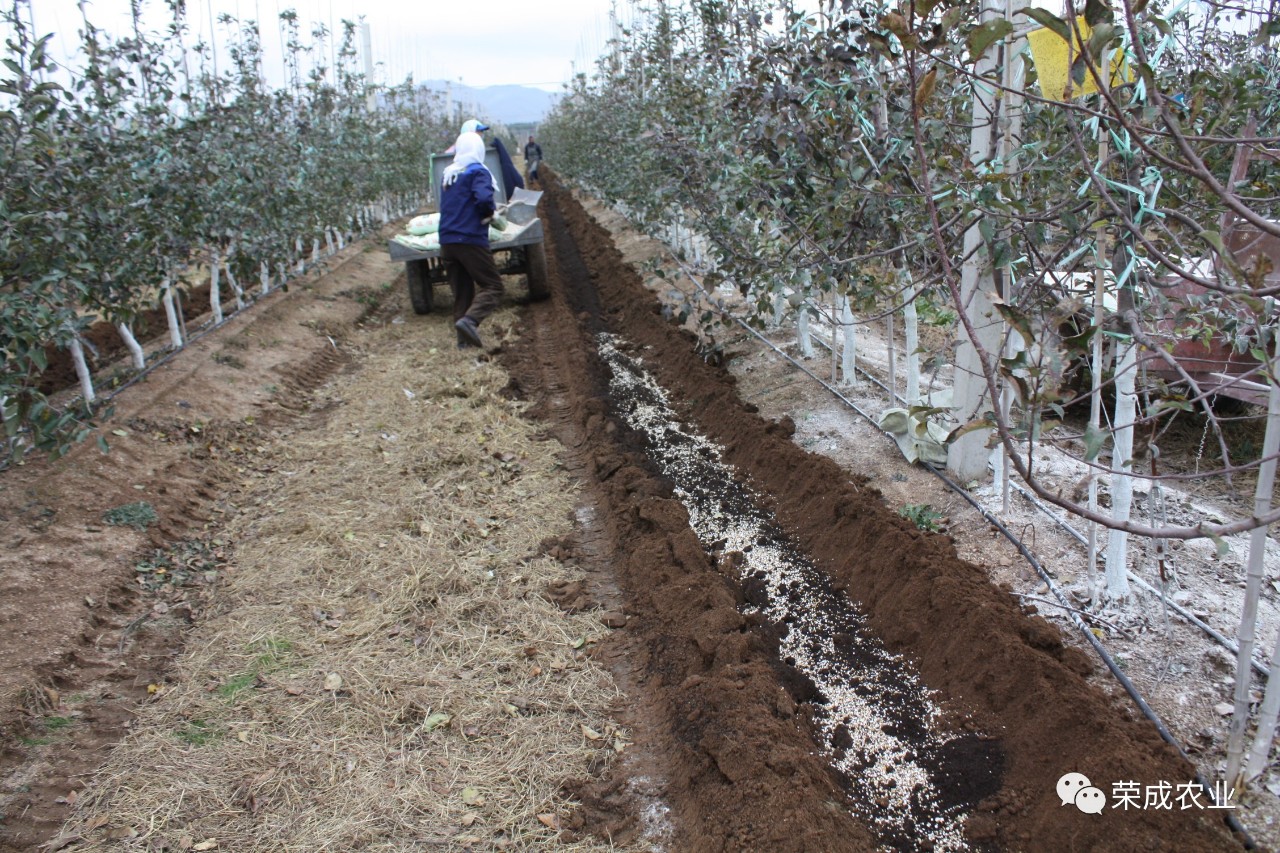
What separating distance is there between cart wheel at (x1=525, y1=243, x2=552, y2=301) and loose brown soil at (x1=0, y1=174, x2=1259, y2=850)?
14.3ft

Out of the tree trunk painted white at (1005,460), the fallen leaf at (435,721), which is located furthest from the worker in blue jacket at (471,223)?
the fallen leaf at (435,721)

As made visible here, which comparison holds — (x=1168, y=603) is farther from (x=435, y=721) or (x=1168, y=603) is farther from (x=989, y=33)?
(x=435, y=721)

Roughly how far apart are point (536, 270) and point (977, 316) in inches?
275

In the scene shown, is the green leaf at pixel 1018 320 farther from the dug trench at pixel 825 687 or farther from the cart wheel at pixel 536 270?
the cart wheel at pixel 536 270

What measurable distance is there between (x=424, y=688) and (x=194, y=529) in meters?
2.35

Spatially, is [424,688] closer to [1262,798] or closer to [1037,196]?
[1262,798]

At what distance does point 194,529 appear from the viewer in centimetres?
489

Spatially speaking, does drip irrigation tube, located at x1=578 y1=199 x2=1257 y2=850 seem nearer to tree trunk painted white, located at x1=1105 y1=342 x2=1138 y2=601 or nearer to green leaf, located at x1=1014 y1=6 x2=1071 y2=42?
tree trunk painted white, located at x1=1105 y1=342 x2=1138 y2=601

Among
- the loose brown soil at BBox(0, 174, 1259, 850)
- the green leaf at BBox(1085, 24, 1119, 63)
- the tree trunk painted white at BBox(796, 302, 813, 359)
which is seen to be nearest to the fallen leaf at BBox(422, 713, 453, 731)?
the loose brown soil at BBox(0, 174, 1259, 850)

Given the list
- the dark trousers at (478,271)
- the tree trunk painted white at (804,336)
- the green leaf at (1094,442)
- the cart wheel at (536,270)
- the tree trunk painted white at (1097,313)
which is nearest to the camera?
the green leaf at (1094,442)

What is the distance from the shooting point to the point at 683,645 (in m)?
3.46

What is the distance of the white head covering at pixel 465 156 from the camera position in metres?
8.45

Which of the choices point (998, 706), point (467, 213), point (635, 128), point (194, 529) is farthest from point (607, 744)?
point (635, 128)

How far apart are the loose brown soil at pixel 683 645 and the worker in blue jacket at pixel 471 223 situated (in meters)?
2.61
